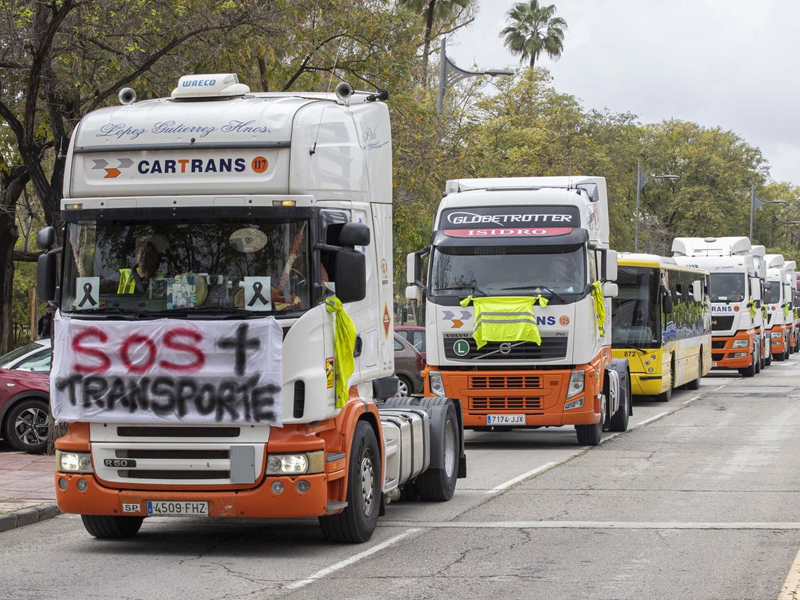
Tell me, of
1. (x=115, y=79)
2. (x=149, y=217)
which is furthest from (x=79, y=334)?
(x=115, y=79)

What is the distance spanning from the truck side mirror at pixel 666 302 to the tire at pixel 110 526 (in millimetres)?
16899

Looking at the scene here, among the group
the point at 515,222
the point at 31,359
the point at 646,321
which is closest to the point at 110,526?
the point at 31,359

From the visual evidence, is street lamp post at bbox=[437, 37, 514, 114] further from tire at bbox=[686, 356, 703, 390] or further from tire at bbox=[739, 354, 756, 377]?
tire at bbox=[739, 354, 756, 377]

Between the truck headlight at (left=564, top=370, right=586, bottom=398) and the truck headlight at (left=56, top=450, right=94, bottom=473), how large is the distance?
8910 millimetres

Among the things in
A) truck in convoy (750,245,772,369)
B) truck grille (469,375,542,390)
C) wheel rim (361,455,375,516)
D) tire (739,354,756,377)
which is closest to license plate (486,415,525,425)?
truck grille (469,375,542,390)

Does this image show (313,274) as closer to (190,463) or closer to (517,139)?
(190,463)

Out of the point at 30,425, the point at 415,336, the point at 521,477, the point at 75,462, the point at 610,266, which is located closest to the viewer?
the point at 75,462

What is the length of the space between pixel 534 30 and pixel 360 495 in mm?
61692

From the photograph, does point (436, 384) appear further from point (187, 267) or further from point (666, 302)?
point (666, 302)

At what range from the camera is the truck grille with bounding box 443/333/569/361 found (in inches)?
680

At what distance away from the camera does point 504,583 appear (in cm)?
859

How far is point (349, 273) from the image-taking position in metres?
9.45

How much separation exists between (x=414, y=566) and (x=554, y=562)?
39.8 inches

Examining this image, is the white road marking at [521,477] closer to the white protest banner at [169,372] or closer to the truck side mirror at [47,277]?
the white protest banner at [169,372]
